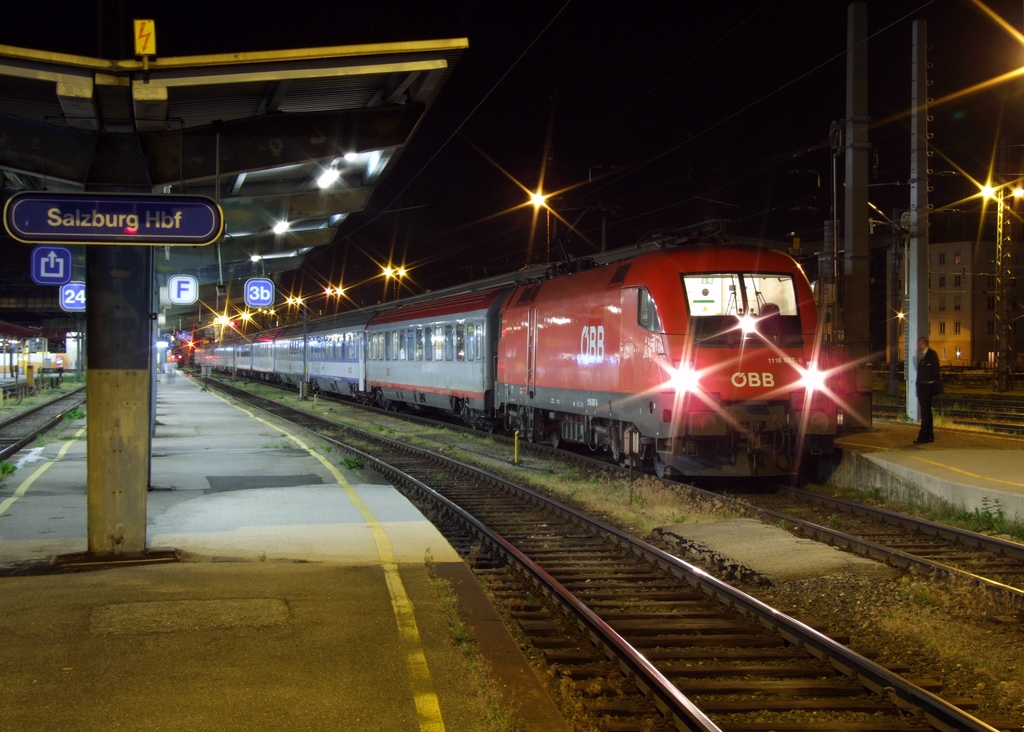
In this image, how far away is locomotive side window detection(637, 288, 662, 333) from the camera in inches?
468

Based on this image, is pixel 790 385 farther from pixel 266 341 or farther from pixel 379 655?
pixel 266 341

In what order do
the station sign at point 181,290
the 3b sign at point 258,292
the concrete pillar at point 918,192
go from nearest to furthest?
A: the concrete pillar at point 918,192
the station sign at point 181,290
the 3b sign at point 258,292

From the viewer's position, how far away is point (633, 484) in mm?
12336

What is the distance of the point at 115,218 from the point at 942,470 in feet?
32.2

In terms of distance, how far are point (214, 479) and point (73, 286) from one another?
1049cm

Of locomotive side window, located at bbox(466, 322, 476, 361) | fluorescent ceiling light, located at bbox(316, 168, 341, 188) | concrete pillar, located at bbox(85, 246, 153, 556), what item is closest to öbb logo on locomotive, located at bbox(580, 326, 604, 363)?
fluorescent ceiling light, located at bbox(316, 168, 341, 188)

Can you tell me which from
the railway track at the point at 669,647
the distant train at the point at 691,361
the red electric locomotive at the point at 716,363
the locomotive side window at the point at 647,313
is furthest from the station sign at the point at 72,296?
the railway track at the point at 669,647

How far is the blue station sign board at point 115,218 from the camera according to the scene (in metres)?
6.46

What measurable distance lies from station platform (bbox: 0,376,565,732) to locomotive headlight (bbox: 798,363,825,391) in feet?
18.2

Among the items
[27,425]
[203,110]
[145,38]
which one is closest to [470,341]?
[27,425]

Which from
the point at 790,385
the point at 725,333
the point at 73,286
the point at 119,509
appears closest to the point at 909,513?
the point at 790,385

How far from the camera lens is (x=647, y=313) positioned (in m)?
12.1

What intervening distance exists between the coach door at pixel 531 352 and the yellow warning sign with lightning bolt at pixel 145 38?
10.9 metres

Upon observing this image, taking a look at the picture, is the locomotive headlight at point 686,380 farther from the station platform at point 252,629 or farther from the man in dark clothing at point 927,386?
the man in dark clothing at point 927,386
